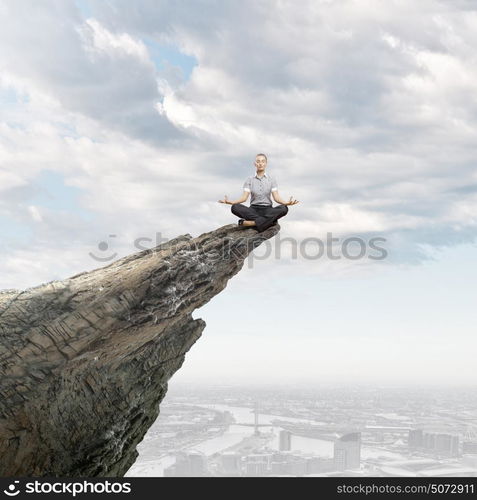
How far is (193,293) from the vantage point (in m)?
17.7

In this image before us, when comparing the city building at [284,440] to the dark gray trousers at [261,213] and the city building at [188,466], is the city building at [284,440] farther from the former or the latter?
the dark gray trousers at [261,213]

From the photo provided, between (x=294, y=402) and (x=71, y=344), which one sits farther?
(x=294, y=402)

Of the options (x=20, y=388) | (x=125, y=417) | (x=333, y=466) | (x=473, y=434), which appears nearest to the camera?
(x=20, y=388)

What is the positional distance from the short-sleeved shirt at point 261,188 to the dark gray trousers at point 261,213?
0.18 meters

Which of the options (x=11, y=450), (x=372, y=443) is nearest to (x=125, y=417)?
(x=11, y=450)

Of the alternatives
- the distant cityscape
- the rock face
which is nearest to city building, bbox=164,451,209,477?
the distant cityscape

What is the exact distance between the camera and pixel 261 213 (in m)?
16.3

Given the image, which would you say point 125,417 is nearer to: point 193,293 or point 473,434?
point 193,293

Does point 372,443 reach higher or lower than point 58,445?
lower

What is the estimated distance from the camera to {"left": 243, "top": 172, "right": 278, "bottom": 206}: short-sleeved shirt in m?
16.0

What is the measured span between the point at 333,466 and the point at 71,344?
192ft

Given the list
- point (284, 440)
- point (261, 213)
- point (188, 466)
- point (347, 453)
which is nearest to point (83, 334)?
point (261, 213)

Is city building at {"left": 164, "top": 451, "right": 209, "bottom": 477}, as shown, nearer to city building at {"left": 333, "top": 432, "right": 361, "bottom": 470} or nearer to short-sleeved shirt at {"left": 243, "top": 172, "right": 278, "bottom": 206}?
city building at {"left": 333, "top": 432, "right": 361, "bottom": 470}

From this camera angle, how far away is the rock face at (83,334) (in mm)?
16500
